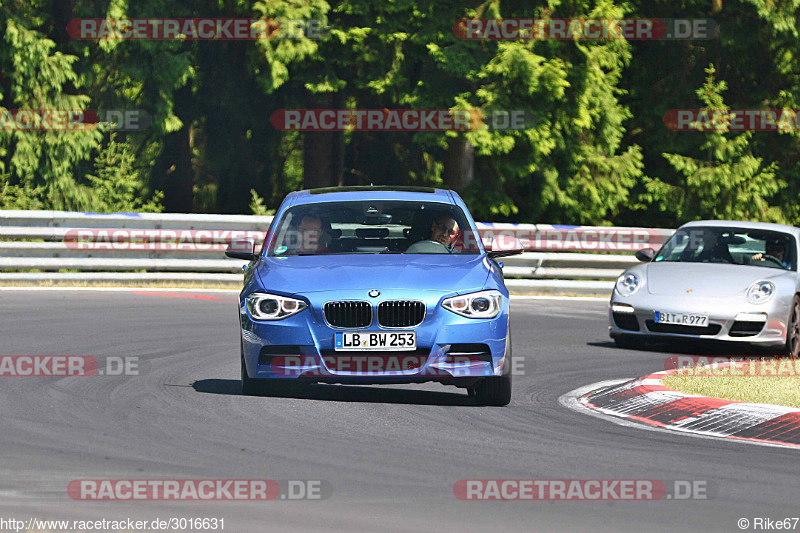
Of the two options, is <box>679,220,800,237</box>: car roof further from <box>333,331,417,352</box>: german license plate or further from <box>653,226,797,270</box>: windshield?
<box>333,331,417,352</box>: german license plate

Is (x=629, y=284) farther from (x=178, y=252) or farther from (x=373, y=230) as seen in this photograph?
(x=178, y=252)

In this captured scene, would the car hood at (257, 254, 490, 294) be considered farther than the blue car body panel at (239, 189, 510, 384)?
Result: Yes

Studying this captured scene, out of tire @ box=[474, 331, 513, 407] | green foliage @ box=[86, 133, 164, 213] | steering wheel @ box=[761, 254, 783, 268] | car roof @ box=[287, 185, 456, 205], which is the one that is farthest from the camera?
green foliage @ box=[86, 133, 164, 213]

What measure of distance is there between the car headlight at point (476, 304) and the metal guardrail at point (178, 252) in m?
11.2

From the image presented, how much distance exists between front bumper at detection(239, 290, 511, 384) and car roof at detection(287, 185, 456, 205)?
5.90 ft

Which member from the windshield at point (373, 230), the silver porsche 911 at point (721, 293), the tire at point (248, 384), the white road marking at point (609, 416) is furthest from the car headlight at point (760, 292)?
the tire at point (248, 384)

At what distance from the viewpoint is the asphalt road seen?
6.36 m

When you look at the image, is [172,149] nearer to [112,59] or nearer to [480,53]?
[112,59]

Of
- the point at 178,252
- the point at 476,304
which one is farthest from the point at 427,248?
the point at 178,252

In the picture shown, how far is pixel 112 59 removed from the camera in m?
26.1

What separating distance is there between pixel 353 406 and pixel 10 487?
3.35 metres

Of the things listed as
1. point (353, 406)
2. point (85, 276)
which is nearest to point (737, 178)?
point (85, 276)

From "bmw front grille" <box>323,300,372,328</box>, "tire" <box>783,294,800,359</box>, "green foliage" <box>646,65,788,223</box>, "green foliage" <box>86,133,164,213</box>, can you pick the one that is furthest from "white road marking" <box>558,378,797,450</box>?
"green foliage" <box>646,65,788,223</box>

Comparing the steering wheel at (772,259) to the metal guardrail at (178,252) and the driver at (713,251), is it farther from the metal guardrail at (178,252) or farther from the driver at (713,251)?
the metal guardrail at (178,252)
